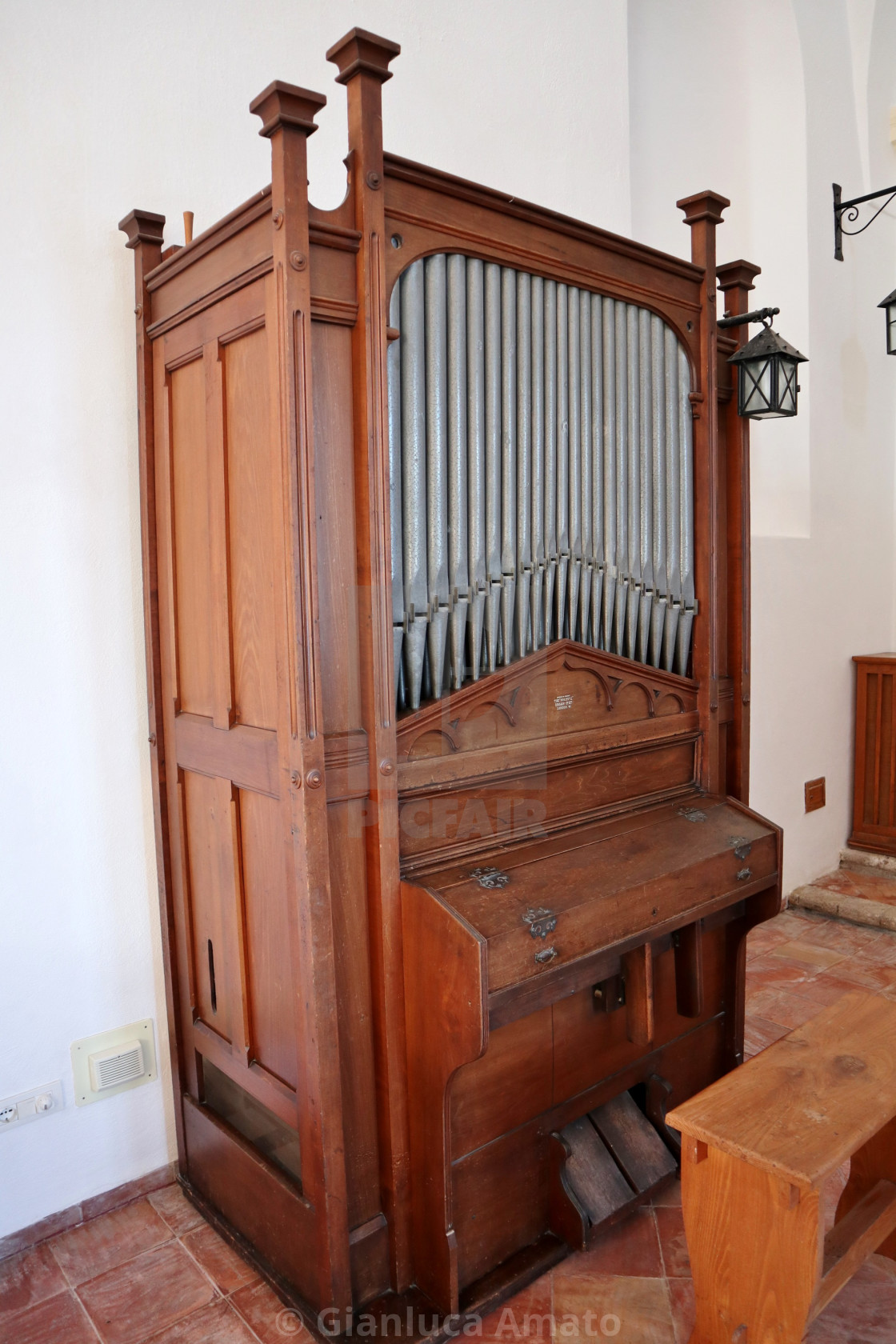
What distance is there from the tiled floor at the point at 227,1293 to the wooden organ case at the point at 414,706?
6 cm

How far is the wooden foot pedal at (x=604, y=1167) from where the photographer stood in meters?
2.11

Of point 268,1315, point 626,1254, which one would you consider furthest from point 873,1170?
point 268,1315

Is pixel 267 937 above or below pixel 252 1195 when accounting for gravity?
above

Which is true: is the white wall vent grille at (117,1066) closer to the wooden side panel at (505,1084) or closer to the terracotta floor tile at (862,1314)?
the wooden side panel at (505,1084)

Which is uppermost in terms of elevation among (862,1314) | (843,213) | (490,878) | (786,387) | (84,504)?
(843,213)

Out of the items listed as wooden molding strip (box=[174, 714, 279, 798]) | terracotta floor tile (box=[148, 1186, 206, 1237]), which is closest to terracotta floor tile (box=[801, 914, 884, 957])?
terracotta floor tile (box=[148, 1186, 206, 1237])

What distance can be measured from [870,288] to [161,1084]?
15.7ft

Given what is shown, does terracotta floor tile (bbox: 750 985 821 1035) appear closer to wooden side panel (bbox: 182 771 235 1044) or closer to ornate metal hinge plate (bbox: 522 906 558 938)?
ornate metal hinge plate (bbox: 522 906 558 938)

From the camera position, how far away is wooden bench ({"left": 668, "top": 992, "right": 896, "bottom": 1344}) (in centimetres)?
163

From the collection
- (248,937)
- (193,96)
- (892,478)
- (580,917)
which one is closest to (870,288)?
(892,478)

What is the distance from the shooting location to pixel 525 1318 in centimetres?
194

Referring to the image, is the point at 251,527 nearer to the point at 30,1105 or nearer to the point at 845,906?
the point at 30,1105

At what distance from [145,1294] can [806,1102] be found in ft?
4.87

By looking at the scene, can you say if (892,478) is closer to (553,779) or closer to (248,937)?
(553,779)
